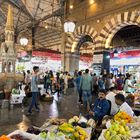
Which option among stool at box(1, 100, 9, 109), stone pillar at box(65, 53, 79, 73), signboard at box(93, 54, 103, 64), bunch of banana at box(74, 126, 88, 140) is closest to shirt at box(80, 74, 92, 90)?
stool at box(1, 100, 9, 109)

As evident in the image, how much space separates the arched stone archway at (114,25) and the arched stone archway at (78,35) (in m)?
0.73

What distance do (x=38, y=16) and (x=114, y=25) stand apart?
1103cm

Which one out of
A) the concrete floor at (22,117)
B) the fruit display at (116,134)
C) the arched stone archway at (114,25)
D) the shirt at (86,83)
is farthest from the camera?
the arched stone archway at (114,25)

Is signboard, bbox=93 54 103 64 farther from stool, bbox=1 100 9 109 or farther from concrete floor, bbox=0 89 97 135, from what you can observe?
stool, bbox=1 100 9 109

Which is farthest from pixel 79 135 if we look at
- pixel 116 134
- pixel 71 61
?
pixel 71 61

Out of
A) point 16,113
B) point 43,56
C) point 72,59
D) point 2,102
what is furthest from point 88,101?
point 43,56

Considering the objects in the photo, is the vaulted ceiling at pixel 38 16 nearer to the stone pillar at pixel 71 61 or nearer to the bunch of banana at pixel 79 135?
the stone pillar at pixel 71 61

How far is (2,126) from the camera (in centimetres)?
656

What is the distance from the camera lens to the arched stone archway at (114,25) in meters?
13.0

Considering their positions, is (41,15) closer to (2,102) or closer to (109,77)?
(109,77)

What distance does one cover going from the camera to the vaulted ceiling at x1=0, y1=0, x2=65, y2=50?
1994 centimetres

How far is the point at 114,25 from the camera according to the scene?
14.0 metres

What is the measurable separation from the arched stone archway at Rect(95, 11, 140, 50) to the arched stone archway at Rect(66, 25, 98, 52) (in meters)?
0.73

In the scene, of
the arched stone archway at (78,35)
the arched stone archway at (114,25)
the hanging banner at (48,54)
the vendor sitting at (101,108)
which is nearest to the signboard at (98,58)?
the arched stone archway at (114,25)
